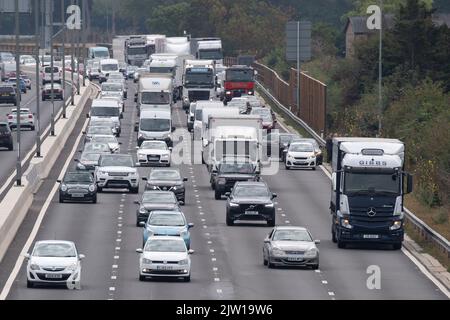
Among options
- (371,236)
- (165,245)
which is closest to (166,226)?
(165,245)

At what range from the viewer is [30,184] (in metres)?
66.1

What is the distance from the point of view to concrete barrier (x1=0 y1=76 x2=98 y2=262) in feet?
174

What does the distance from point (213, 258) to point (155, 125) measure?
3994cm

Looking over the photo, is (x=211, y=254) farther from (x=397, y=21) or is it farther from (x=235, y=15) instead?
(x=235, y=15)

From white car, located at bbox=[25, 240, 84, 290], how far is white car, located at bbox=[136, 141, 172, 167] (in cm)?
3718

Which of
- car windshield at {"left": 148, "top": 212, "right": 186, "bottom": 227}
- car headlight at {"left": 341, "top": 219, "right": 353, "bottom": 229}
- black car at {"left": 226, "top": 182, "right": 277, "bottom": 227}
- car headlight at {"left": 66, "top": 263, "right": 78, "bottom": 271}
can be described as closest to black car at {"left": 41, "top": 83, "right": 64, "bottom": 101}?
black car at {"left": 226, "top": 182, "right": 277, "bottom": 227}

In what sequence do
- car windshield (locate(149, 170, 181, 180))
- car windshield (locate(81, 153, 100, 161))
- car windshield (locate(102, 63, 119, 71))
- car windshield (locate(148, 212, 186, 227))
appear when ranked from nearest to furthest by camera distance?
car windshield (locate(148, 212, 186, 227)) → car windshield (locate(149, 170, 181, 180)) → car windshield (locate(81, 153, 100, 161)) → car windshield (locate(102, 63, 119, 71))

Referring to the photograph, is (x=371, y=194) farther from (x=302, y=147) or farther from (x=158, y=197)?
(x=302, y=147)

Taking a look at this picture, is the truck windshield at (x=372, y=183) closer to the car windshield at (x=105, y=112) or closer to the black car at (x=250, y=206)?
the black car at (x=250, y=206)

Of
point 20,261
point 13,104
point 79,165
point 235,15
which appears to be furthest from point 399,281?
point 235,15

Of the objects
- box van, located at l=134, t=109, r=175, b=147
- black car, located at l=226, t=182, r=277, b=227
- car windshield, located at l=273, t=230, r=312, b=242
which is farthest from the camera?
box van, located at l=134, t=109, r=175, b=147

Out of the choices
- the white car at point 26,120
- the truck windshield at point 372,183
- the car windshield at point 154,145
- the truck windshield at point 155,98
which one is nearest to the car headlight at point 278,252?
the truck windshield at point 372,183

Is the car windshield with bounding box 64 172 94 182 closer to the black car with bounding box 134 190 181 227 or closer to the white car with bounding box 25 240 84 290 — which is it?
the black car with bounding box 134 190 181 227

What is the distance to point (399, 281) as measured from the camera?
45344mm
